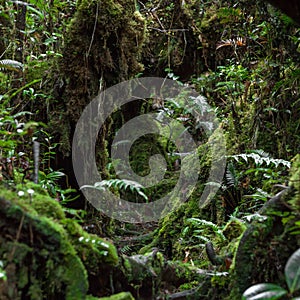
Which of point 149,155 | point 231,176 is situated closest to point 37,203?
point 231,176

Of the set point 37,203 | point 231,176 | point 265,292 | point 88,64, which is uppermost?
point 88,64

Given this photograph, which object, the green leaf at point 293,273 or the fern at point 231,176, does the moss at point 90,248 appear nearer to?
the green leaf at point 293,273

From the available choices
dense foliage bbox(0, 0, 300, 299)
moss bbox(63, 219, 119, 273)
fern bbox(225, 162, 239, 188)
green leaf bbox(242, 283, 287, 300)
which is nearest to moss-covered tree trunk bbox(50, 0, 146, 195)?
dense foliage bbox(0, 0, 300, 299)

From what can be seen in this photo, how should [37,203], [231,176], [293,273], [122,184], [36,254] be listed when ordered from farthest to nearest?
1. [231,176]
2. [122,184]
3. [37,203]
4. [36,254]
5. [293,273]

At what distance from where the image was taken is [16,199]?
6.80 ft

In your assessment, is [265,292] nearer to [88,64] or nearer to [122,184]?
[122,184]

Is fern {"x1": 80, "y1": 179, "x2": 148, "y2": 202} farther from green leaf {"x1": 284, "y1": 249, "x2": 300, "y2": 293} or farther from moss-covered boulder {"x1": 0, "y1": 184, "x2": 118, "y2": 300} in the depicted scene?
green leaf {"x1": 284, "y1": 249, "x2": 300, "y2": 293}

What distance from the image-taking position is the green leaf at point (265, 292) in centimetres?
171

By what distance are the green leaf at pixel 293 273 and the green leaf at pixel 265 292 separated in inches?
2.8

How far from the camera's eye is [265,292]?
173 cm

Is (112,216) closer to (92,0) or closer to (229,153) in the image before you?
(229,153)

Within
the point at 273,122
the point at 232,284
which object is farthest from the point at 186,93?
the point at 232,284

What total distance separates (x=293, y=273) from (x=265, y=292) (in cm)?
15

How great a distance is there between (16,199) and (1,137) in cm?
130
